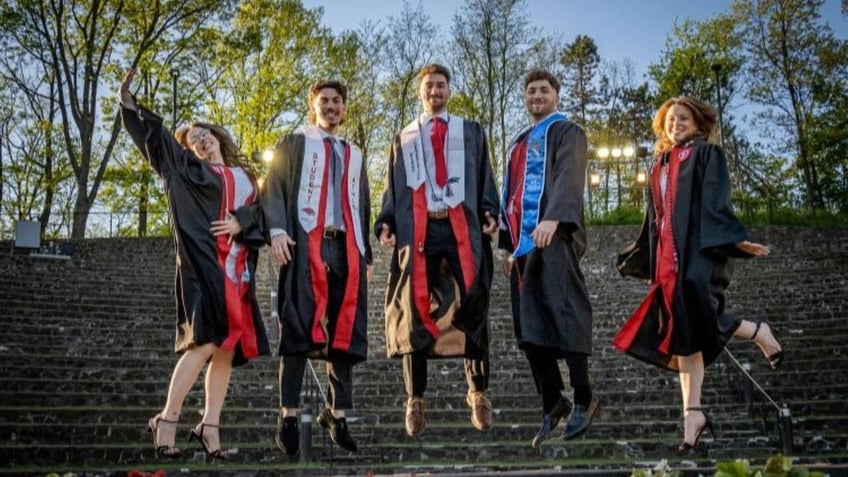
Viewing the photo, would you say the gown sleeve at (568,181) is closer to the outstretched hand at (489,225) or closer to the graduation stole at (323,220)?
the outstretched hand at (489,225)

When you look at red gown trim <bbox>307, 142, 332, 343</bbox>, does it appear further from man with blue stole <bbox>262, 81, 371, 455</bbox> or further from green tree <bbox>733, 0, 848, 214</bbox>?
green tree <bbox>733, 0, 848, 214</bbox>

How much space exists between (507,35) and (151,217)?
49.0 feet

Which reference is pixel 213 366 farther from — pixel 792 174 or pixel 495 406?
pixel 792 174

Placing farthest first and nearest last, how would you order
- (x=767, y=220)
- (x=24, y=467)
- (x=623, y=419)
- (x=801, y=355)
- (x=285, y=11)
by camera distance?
(x=285, y=11) → (x=767, y=220) → (x=801, y=355) → (x=623, y=419) → (x=24, y=467)

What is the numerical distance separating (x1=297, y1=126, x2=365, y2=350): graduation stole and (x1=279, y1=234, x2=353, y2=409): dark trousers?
35 millimetres

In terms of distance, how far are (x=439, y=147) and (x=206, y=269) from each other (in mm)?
1490

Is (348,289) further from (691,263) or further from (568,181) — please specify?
(691,263)

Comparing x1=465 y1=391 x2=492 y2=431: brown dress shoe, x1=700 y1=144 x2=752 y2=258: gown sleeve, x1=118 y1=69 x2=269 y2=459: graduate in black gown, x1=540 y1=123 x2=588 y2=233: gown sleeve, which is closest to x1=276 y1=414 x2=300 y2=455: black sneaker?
x1=118 y1=69 x2=269 y2=459: graduate in black gown

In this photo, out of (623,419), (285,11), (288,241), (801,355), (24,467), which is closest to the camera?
(288,241)

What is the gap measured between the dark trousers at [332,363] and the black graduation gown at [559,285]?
97 cm

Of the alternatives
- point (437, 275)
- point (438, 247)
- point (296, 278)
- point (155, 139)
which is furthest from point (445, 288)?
point (155, 139)

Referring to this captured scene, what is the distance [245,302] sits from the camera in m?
4.69

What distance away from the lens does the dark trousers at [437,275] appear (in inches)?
182

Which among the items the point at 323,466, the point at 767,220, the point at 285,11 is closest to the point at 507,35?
the point at 285,11
